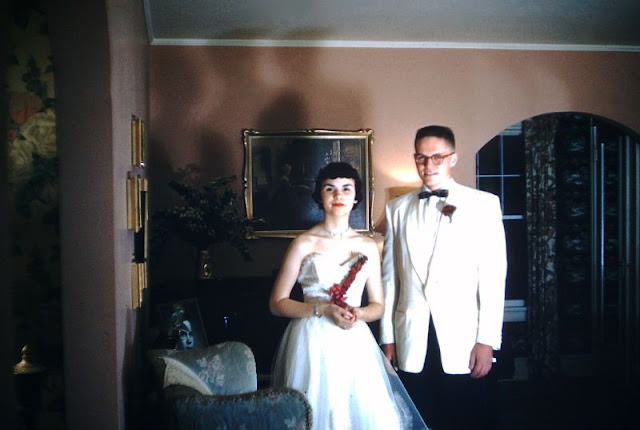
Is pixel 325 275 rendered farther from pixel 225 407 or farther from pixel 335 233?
pixel 225 407

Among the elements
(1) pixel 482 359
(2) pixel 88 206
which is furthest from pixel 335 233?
(2) pixel 88 206

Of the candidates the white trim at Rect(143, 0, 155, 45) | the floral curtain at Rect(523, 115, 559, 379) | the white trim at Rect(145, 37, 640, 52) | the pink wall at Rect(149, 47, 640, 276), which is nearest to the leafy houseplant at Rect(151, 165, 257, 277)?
the pink wall at Rect(149, 47, 640, 276)

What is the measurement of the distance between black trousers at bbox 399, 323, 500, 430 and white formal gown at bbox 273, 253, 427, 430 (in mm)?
209

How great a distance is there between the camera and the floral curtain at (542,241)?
5840 mm

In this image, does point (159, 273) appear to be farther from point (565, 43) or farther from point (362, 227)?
point (565, 43)

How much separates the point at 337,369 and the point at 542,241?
12.3ft

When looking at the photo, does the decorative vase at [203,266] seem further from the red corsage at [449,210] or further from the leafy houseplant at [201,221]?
the red corsage at [449,210]

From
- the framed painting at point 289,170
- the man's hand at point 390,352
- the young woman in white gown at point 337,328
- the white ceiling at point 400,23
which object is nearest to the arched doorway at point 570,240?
the white ceiling at point 400,23

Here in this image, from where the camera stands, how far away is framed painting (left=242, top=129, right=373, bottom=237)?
5031 mm

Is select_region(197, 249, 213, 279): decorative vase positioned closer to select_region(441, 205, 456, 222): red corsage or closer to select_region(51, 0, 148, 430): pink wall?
select_region(441, 205, 456, 222): red corsage

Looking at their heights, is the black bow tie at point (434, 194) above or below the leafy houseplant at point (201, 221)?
above

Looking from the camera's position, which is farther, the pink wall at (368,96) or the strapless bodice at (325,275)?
the pink wall at (368,96)

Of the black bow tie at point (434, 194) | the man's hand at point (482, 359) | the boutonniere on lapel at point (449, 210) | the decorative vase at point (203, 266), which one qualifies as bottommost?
the man's hand at point (482, 359)

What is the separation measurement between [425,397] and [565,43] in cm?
358
